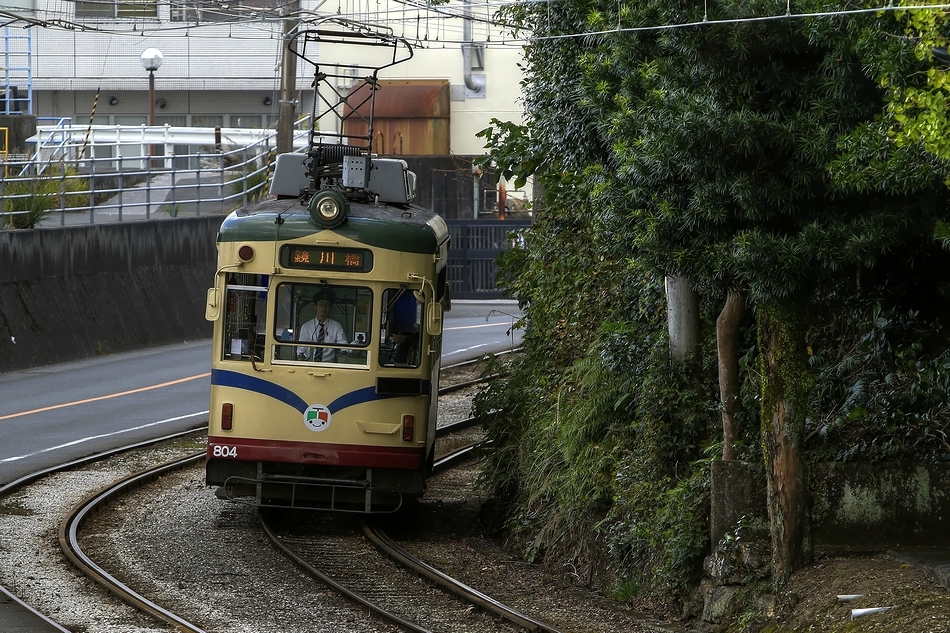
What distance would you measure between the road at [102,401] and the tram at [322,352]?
9.39 feet

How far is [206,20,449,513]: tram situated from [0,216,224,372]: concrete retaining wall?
476 inches

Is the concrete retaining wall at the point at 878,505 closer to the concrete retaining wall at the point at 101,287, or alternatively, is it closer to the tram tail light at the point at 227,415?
the tram tail light at the point at 227,415

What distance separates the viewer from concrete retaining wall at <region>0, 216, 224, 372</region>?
2373 centimetres

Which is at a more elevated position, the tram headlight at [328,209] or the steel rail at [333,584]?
the tram headlight at [328,209]

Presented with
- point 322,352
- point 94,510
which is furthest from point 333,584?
point 94,510

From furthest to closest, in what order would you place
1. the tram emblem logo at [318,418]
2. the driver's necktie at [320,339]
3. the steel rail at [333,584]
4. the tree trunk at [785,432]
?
the driver's necktie at [320,339]
the tram emblem logo at [318,418]
the steel rail at [333,584]
the tree trunk at [785,432]

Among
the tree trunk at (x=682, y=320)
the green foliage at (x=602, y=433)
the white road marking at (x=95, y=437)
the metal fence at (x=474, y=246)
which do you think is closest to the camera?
the green foliage at (x=602, y=433)

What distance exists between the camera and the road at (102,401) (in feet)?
56.3

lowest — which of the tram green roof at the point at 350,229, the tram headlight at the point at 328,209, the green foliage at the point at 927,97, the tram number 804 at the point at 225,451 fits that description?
the tram number 804 at the point at 225,451

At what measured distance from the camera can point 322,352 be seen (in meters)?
12.5

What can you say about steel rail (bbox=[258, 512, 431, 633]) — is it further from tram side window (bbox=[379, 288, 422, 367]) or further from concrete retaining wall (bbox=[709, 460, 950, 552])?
concrete retaining wall (bbox=[709, 460, 950, 552])

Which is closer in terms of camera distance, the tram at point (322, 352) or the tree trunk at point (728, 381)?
the tree trunk at point (728, 381)

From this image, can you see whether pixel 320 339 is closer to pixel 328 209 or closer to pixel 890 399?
pixel 328 209

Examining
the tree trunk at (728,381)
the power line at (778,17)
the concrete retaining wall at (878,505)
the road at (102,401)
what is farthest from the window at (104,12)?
the concrete retaining wall at (878,505)
